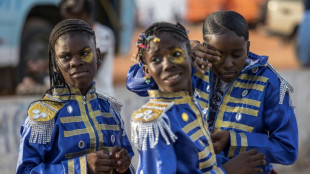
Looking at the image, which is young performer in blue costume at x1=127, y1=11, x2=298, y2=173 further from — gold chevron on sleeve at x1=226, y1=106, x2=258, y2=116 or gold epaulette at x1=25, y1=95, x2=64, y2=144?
gold epaulette at x1=25, y1=95, x2=64, y2=144

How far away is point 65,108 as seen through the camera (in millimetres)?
3078

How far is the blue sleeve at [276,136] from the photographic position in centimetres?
321

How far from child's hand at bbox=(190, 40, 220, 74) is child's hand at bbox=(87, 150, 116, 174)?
2.23ft

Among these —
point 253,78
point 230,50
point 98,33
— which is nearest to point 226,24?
point 230,50

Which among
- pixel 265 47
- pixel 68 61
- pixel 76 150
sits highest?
pixel 68 61

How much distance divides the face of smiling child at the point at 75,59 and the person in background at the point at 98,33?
2.13m

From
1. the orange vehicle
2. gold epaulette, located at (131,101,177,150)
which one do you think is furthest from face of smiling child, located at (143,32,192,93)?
the orange vehicle

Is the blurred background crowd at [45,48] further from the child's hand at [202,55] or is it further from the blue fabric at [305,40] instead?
the child's hand at [202,55]

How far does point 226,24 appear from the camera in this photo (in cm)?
322

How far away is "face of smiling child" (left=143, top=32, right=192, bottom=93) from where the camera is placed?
109 inches

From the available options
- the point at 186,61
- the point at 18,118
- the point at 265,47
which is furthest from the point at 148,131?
the point at 265,47

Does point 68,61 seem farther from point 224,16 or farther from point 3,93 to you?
point 3,93

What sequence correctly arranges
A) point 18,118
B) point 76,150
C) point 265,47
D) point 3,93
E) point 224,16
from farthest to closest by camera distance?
1. point 265,47
2. point 3,93
3. point 18,118
4. point 224,16
5. point 76,150

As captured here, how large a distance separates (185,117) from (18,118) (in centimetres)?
334
